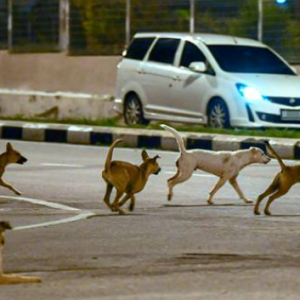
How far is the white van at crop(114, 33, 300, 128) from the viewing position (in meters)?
21.0

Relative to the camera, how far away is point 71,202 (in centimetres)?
1277

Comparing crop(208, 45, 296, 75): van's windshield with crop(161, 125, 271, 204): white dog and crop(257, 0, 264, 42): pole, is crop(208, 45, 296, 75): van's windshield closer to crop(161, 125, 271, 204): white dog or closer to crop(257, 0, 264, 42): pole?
crop(257, 0, 264, 42): pole

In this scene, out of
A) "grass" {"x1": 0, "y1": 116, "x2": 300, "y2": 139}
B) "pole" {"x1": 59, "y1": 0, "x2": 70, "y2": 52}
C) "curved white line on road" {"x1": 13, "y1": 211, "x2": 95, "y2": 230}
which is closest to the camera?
"curved white line on road" {"x1": 13, "y1": 211, "x2": 95, "y2": 230}

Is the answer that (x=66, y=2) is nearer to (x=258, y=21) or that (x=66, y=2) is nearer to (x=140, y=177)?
(x=258, y=21)

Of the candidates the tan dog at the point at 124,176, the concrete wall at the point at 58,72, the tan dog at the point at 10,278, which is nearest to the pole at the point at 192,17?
the concrete wall at the point at 58,72

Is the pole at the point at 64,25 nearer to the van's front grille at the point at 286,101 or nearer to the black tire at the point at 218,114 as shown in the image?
the black tire at the point at 218,114

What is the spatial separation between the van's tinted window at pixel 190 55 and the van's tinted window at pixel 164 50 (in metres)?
0.22

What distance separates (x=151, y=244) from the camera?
997cm

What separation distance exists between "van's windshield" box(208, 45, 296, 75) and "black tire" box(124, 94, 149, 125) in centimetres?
153

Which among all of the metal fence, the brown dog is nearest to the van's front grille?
the metal fence

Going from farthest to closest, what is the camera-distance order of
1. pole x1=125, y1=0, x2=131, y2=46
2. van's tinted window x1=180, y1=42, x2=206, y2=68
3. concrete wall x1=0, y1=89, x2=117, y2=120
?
pole x1=125, y1=0, x2=131, y2=46
concrete wall x1=0, y1=89, x2=117, y2=120
van's tinted window x1=180, y1=42, x2=206, y2=68

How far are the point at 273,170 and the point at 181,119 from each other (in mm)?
6198

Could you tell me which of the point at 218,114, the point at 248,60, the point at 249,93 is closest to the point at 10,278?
the point at 249,93

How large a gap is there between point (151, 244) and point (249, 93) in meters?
11.1
